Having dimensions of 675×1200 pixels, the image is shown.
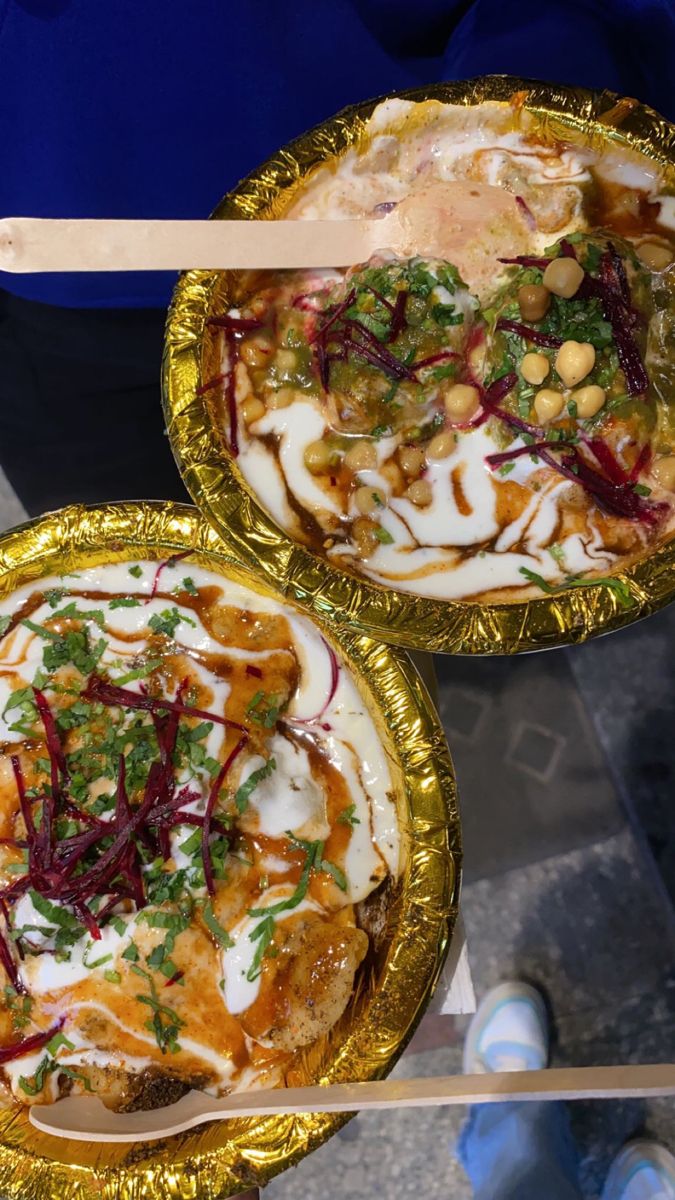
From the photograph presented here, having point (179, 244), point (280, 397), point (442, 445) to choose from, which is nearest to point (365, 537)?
point (442, 445)

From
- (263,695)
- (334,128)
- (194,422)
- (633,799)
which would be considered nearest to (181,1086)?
(263,695)

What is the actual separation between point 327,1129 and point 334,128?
217cm

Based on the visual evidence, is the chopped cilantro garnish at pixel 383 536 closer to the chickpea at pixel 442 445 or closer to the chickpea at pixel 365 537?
the chickpea at pixel 365 537

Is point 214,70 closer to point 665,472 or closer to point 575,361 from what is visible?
point 575,361

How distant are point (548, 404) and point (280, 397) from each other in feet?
1.89

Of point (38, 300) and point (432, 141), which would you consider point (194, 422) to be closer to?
point (432, 141)

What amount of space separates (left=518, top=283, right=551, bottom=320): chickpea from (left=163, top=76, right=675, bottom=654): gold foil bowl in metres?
0.41

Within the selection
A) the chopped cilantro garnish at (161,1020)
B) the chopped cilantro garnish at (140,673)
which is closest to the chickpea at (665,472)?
the chopped cilantro garnish at (140,673)

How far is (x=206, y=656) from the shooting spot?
6.40 feet

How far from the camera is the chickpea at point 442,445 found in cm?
174

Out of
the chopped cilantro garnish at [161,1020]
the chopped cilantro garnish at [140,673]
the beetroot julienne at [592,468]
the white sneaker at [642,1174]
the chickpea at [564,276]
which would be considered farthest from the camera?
the white sneaker at [642,1174]

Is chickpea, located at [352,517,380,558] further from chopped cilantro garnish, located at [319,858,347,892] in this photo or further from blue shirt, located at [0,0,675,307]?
blue shirt, located at [0,0,675,307]

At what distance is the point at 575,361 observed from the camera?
160 centimetres

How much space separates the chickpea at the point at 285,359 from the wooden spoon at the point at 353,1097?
1473 mm
